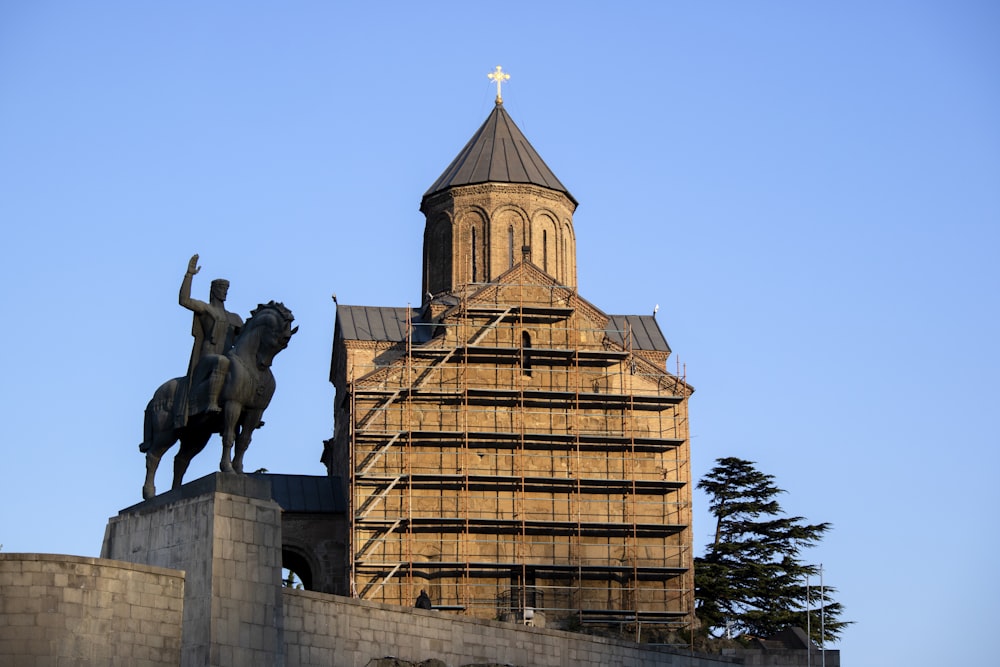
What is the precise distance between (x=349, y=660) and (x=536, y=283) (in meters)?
24.7

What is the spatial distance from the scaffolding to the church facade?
41 millimetres

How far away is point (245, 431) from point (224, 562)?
1.76 m

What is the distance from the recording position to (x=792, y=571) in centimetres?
5003

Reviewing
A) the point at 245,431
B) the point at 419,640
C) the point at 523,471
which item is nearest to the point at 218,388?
the point at 245,431

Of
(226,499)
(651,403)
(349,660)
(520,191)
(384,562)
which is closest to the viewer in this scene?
(226,499)

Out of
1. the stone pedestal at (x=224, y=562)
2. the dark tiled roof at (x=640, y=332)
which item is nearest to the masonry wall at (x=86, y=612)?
the stone pedestal at (x=224, y=562)

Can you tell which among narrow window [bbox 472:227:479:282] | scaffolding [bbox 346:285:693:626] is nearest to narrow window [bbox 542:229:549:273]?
narrow window [bbox 472:227:479:282]

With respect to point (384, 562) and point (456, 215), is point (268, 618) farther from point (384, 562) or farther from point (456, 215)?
point (456, 215)

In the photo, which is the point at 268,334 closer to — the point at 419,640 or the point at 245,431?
the point at 245,431

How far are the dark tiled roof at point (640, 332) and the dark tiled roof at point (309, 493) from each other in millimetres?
8729

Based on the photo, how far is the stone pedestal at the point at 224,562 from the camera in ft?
67.8

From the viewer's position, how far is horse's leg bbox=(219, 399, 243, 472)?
2156 centimetres

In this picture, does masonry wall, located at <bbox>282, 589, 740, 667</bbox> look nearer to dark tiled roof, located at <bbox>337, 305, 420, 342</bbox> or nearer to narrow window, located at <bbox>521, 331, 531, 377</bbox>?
narrow window, located at <bbox>521, 331, 531, 377</bbox>

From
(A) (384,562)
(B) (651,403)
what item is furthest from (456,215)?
(A) (384,562)
